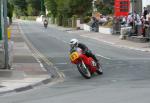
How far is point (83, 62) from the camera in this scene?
61.4 ft

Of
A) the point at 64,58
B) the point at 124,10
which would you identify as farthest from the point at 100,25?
the point at 64,58

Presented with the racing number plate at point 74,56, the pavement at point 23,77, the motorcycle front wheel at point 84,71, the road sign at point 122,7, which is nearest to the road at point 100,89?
the motorcycle front wheel at point 84,71

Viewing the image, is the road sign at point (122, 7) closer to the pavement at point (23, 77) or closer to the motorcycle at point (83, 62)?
the pavement at point (23, 77)

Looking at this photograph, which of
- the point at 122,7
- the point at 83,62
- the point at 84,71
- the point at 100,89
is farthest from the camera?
the point at 122,7

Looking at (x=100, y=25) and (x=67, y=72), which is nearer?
(x=67, y=72)

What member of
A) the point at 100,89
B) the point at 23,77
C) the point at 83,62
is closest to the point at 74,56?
the point at 83,62

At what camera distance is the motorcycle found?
60.8ft

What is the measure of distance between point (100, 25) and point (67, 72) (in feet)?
137

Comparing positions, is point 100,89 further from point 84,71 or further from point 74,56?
point 74,56

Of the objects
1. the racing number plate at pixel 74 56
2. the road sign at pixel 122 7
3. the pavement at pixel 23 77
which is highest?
the road sign at pixel 122 7

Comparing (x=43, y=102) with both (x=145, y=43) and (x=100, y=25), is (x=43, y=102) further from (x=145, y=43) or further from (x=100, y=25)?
(x=100, y=25)

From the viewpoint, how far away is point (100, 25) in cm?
6212

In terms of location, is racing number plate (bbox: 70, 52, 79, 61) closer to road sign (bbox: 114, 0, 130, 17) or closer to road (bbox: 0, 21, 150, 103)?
road (bbox: 0, 21, 150, 103)

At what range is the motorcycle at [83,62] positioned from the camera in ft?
60.8
